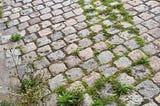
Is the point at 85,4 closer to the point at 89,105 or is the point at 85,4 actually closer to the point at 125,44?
the point at 125,44

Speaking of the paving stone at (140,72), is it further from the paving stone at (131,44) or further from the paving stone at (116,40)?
the paving stone at (116,40)

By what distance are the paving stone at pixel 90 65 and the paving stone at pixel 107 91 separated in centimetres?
45

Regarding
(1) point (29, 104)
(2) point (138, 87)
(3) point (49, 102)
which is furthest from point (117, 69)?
(1) point (29, 104)

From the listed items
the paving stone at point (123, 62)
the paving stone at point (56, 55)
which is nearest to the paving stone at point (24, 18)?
the paving stone at point (56, 55)

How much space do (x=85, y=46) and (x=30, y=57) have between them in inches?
38.6

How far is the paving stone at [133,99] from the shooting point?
12.7 ft

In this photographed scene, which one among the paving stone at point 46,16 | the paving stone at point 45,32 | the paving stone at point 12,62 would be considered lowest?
the paving stone at point 12,62

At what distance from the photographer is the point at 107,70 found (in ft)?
14.6

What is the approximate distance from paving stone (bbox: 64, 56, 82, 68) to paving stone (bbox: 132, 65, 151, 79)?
0.93m

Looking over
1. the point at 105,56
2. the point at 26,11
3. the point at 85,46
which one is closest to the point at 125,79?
the point at 105,56

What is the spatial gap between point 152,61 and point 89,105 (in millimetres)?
1288

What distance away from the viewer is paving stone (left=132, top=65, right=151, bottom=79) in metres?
4.25

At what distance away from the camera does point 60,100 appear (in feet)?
13.1

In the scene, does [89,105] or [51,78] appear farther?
[51,78]
